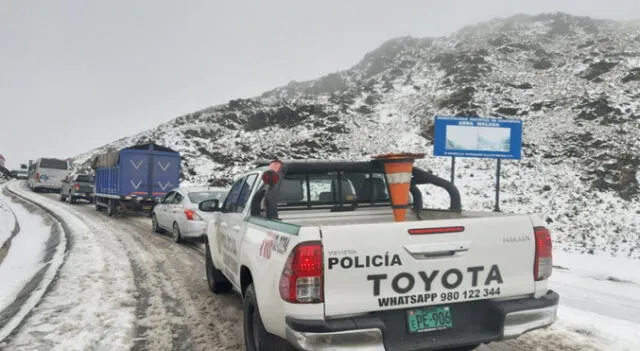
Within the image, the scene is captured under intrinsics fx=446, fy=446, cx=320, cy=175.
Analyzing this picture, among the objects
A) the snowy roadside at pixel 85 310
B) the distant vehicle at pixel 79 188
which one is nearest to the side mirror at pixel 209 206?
the snowy roadside at pixel 85 310

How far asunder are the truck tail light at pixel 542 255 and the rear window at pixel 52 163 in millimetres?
40524

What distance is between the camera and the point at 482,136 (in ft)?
53.4

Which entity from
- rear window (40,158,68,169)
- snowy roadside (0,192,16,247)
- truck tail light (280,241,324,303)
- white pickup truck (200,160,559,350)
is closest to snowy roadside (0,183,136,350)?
white pickup truck (200,160,559,350)

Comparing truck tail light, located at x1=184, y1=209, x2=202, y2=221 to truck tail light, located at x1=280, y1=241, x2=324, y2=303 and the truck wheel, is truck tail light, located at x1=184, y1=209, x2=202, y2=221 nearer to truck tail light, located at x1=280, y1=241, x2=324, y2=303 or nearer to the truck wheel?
the truck wheel

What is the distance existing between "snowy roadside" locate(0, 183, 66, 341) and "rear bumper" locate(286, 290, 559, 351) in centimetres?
372

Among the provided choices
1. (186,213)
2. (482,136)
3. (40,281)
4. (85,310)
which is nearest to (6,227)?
(186,213)

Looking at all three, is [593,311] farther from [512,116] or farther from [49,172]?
[49,172]

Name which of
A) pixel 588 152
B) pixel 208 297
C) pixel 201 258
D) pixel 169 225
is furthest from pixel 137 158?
pixel 588 152

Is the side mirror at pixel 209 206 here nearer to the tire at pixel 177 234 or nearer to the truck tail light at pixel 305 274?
the truck tail light at pixel 305 274

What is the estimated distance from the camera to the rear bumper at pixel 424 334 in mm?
2959

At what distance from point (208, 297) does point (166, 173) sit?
14.0 metres

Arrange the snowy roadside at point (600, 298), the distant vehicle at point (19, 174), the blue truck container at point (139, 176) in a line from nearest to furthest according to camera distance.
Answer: the snowy roadside at point (600, 298), the blue truck container at point (139, 176), the distant vehicle at point (19, 174)

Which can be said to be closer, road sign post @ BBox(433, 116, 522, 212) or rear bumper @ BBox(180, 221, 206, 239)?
rear bumper @ BBox(180, 221, 206, 239)

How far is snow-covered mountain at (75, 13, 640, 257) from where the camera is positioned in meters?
21.1
